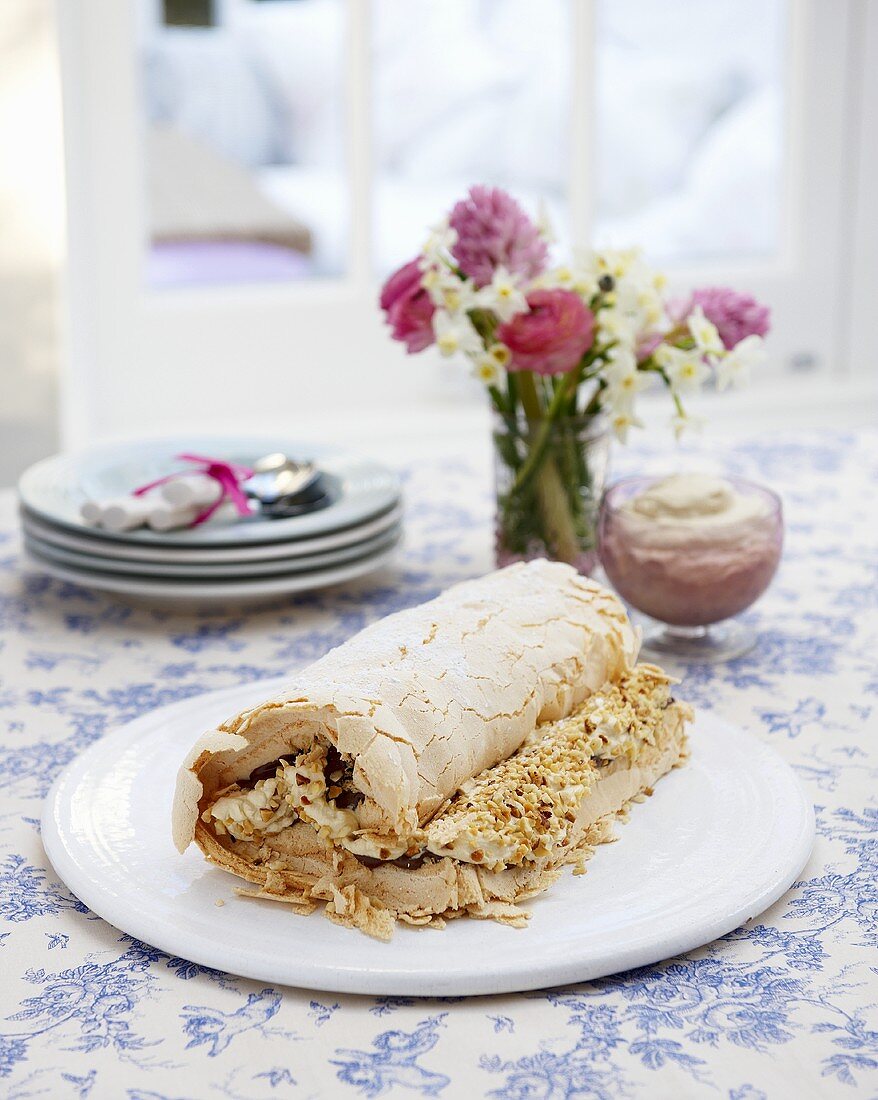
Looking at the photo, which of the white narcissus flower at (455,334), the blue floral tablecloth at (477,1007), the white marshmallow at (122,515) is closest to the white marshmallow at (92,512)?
the white marshmallow at (122,515)

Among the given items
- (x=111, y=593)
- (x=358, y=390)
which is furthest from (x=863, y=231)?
(x=111, y=593)

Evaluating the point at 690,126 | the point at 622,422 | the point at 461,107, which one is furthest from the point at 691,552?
the point at 690,126

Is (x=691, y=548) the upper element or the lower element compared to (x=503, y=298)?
lower

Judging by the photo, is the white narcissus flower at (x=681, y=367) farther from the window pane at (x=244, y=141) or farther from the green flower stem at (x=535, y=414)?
the window pane at (x=244, y=141)

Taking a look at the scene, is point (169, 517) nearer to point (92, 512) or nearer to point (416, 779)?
point (92, 512)

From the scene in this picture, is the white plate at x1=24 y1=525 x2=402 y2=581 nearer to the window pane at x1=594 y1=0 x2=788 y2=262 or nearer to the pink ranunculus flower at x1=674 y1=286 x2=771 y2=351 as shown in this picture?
the pink ranunculus flower at x1=674 y1=286 x2=771 y2=351

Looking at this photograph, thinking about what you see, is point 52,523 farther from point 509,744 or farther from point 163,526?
point 509,744
